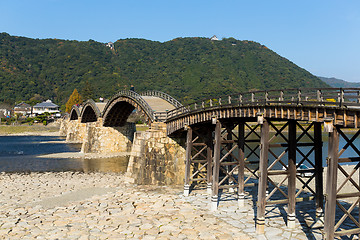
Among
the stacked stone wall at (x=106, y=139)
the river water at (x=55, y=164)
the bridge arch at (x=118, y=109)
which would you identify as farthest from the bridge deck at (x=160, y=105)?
the stacked stone wall at (x=106, y=139)

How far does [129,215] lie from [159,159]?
28.2ft

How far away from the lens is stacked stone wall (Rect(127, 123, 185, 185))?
84.9 feet

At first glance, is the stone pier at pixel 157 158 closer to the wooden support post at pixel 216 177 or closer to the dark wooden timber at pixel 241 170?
the wooden support post at pixel 216 177

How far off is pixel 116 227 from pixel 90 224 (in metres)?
1.59

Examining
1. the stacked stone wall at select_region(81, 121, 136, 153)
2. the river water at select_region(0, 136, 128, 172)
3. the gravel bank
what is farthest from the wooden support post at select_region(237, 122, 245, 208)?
the stacked stone wall at select_region(81, 121, 136, 153)

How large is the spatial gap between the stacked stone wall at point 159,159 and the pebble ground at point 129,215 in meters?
1.29

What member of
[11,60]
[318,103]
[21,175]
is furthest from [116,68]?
[318,103]

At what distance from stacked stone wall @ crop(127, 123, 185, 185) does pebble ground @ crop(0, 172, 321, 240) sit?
50.6 inches

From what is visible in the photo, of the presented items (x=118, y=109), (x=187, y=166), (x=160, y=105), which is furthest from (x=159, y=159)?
(x=118, y=109)

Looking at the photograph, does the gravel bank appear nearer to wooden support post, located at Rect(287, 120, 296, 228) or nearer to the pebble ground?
the pebble ground

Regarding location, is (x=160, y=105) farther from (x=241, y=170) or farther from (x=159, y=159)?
(x=241, y=170)

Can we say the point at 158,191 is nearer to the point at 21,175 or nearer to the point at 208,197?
the point at 208,197

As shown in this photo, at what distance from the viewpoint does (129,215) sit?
703 inches

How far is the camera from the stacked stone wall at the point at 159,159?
25.9 m
